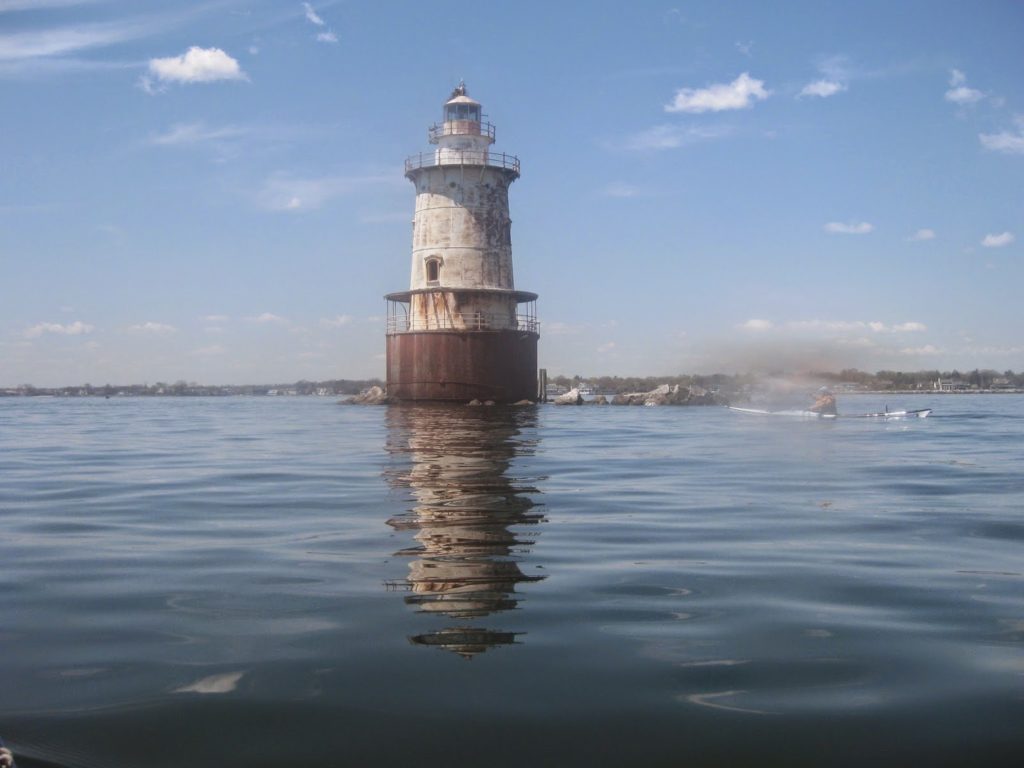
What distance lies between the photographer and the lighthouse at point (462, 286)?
39781mm

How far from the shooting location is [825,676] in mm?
4418

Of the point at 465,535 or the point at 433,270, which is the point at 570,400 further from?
the point at 465,535

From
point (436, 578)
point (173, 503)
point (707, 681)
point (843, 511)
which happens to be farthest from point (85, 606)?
point (843, 511)

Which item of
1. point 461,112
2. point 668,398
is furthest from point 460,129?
point 668,398

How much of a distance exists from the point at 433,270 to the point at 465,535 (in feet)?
113

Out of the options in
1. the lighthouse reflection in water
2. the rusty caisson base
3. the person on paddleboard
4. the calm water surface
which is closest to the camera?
the calm water surface

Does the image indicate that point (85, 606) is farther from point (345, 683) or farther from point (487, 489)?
point (487, 489)

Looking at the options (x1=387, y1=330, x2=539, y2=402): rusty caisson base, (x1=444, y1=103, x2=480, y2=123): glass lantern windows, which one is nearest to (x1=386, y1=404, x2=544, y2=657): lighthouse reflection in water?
(x1=387, y1=330, x2=539, y2=402): rusty caisson base

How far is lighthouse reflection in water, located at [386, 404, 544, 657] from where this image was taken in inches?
212

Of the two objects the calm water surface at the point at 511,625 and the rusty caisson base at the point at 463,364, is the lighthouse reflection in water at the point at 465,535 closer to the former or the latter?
the calm water surface at the point at 511,625

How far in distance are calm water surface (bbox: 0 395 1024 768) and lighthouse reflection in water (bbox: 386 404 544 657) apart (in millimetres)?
36

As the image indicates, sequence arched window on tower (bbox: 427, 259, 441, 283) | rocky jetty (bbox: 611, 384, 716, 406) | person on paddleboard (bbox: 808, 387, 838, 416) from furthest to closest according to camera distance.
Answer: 1. rocky jetty (bbox: 611, 384, 716, 406)
2. arched window on tower (bbox: 427, 259, 441, 283)
3. person on paddleboard (bbox: 808, 387, 838, 416)

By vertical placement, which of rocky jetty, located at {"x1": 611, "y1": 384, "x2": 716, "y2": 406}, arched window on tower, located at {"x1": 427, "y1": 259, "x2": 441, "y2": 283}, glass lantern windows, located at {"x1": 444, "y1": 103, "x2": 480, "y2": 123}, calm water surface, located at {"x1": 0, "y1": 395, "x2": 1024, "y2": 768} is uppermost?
glass lantern windows, located at {"x1": 444, "y1": 103, "x2": 480, "y2": 123}

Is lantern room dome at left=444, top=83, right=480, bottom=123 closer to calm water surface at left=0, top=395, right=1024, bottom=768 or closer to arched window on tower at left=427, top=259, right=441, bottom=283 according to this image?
arched window on tower at left=427, top=259, right=441, bottom=283
